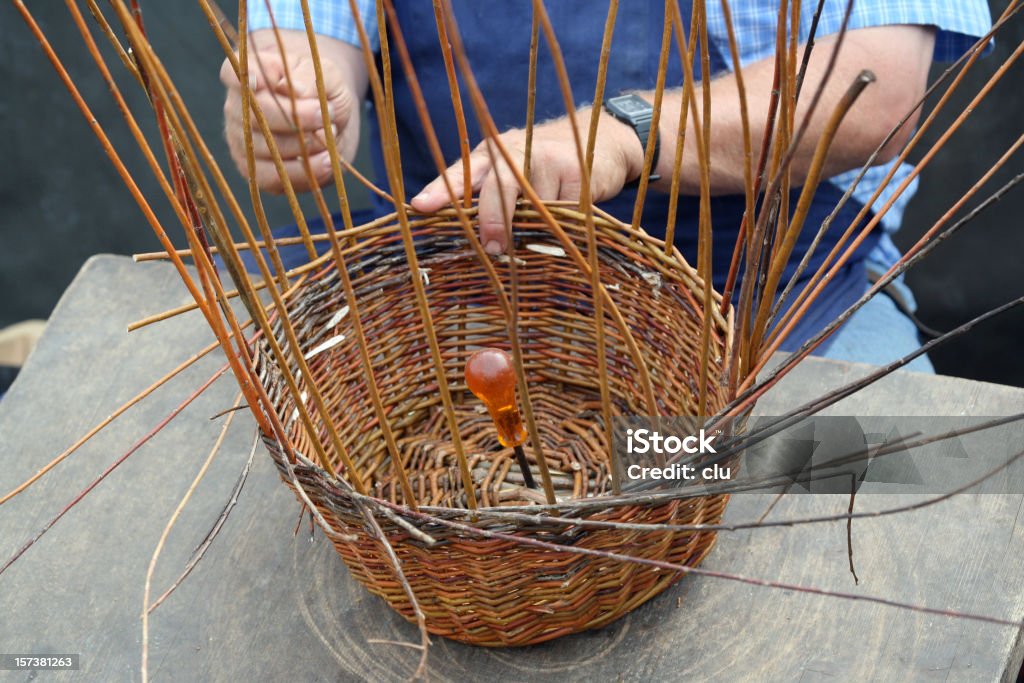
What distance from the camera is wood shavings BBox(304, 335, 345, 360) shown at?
1.83 feet

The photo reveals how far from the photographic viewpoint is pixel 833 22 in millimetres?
786

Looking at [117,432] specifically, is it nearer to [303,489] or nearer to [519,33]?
[303,489]

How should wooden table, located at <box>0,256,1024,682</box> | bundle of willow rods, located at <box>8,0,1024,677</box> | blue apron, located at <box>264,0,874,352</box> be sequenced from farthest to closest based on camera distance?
blue apron, located at <box>264,0,874,352</box>
wooden table, located at <box>0,256,1024,682</box>
bundle of willow rods, located at <box>8,0,1024,677</box>

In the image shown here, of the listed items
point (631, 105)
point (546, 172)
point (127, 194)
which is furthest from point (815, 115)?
point (127, 194)

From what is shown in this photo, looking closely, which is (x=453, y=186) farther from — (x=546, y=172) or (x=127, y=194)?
(x=127, y=194)

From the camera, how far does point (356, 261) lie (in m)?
0.60

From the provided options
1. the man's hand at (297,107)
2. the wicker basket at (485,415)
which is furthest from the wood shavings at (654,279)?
the man's hand at (297,107)

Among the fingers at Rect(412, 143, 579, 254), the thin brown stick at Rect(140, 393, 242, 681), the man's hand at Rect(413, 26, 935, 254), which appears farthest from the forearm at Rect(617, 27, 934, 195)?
the thin brown stick at Rect(140, 393, 242, 681)

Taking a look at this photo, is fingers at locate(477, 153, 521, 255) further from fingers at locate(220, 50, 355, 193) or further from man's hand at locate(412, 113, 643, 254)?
fingers at locate(220, 50, 355, 193)

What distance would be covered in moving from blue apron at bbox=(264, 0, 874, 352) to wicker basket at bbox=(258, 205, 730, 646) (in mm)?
229

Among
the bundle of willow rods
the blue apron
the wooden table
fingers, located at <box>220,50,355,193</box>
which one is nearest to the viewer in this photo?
the bundle of willow rods

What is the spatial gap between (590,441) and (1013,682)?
26cm

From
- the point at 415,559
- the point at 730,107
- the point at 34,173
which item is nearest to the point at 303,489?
the point at 415,559

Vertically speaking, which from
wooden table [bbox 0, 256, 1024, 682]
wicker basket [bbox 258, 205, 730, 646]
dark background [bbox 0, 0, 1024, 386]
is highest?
wicker basket [bbox 258, 205, 730, 646]
